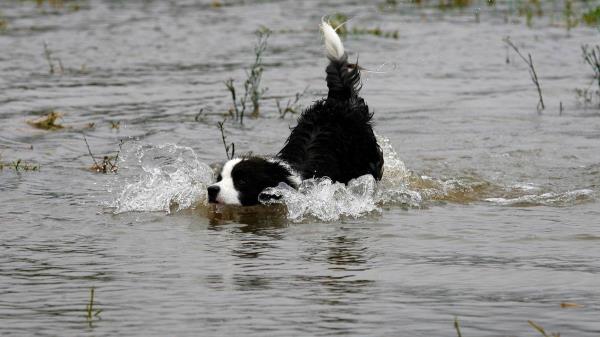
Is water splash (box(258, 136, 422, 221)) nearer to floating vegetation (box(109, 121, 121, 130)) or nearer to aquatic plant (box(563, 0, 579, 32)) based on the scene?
floating vegetation (box(109, 121, 121, 130))

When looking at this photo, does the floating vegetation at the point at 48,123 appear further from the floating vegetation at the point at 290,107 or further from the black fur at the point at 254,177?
the black fur at the point at 254,177

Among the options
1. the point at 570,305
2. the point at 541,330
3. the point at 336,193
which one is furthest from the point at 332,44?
the point at 541,330

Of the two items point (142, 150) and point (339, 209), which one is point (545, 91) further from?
point (339, 209)

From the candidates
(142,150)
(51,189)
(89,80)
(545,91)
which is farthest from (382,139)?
(89,80)

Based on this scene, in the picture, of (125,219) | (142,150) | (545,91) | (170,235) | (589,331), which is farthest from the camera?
(545,91)

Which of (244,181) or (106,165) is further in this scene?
(106,165)

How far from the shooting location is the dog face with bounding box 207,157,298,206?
24.9 feet

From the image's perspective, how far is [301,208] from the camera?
7.71m

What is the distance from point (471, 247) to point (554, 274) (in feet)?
2.74

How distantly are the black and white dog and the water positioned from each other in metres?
0.18

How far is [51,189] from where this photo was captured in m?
8.66

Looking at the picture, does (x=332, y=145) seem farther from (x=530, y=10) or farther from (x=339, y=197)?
(x=530, y=10)

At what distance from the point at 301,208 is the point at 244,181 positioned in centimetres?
42

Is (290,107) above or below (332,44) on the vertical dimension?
below
